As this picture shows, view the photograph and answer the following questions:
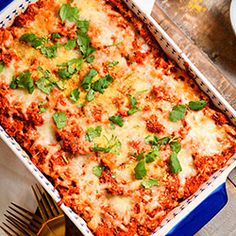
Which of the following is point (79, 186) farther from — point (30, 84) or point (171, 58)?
point (171, 58)

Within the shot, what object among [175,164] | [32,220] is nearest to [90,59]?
[175,164]

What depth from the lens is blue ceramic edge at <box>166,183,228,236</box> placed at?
2.51 metres

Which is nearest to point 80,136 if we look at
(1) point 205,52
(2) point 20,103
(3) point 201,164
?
(2) point 20,103

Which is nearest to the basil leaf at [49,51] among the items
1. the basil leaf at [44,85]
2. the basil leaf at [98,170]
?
the basil leaf at [44,85]

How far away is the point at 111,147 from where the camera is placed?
2.45 meters

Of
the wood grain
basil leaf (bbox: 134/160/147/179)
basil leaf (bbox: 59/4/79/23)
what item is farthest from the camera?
the wood grain

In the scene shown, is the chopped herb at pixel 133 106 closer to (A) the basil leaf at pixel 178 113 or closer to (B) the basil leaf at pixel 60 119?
(A) the basil leaf at pixel 178 113

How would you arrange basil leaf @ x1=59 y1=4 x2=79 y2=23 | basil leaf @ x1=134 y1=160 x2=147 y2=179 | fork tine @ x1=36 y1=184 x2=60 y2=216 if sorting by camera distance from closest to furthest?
basil leaf @ x1=134 y1=160 x2=147 y2=179 < basil leaf @ x1=59 y1=4 x2=79 y2=23 < fork tine @ x1=36 y1=184 x2=60 y2=216

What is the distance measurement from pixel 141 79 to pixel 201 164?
0.48m

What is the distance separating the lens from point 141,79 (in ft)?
8.20

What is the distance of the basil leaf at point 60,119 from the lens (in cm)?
245

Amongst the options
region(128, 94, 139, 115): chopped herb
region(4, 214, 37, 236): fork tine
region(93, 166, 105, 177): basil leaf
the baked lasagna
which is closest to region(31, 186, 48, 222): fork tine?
region(4, 214, 37, 236): fork tine

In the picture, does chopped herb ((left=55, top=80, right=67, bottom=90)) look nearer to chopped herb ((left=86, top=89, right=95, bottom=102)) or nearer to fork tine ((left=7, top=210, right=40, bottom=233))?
chopped herb ((left=86, top=89, right=95, bottom=102))

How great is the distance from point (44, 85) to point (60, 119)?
7.0 inches
